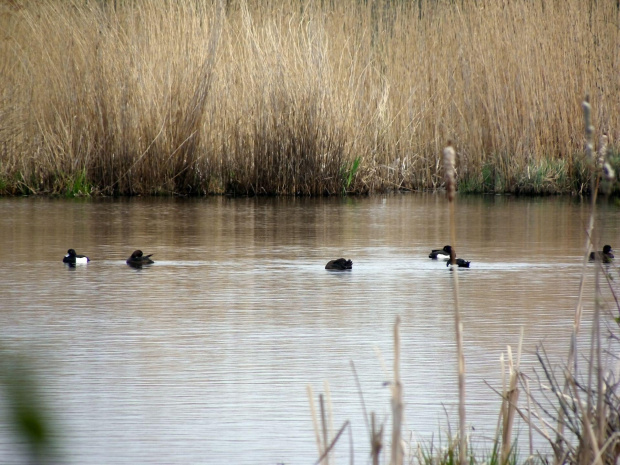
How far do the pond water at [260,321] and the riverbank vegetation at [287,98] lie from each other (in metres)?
2.39

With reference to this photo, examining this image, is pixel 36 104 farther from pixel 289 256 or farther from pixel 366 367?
pixel 366 367

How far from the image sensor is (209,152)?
1349 centimetres

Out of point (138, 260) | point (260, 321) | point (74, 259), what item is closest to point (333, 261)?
point (138, 260)

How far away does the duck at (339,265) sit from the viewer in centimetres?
709

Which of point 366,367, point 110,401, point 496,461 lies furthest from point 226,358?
point 496,461

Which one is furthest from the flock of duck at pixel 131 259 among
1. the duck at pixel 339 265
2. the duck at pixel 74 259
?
the duck at pixel 339 265

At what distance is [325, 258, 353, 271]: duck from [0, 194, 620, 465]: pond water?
2.5 inches

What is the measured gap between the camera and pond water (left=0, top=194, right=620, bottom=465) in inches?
124

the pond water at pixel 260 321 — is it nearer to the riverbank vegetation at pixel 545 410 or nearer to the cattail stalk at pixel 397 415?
the riverbank vegetation at pixel 545 410

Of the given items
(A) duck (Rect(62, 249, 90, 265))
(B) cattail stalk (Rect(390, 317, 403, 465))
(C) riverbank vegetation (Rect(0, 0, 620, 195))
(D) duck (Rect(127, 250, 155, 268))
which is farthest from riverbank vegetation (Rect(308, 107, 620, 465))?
(C) riverbank vegetation (Rect(0, 0, 620, 195))

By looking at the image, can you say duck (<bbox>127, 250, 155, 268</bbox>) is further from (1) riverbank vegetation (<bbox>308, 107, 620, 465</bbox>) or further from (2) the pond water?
(1) riverbank vegetation (<bbox>308, 107, 620, 465</bbox>)

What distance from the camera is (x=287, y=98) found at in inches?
514

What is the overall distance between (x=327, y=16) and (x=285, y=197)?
8.57 feet

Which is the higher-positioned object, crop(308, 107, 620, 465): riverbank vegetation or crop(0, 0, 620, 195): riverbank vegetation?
crop(0, 0, 620, 195): riverbank vegetation
